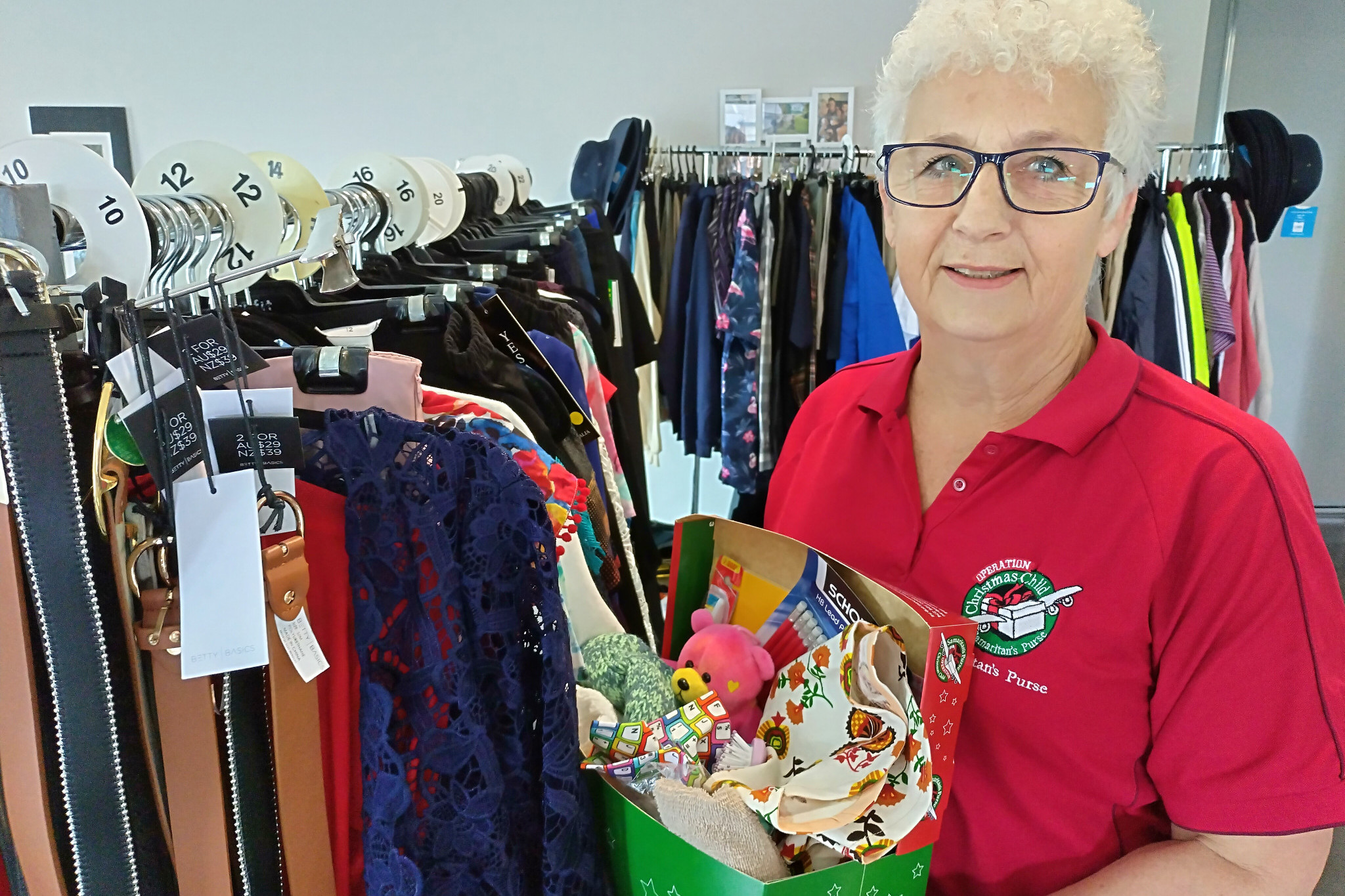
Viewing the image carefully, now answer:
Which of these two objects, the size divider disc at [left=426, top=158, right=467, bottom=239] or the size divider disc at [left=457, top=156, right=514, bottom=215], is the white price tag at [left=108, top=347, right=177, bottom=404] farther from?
the size divider disc at [left=457, top=156, right=514, bottom=215]

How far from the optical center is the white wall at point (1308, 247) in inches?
159

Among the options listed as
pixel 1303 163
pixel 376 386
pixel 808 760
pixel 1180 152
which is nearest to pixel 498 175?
pixel 376 386

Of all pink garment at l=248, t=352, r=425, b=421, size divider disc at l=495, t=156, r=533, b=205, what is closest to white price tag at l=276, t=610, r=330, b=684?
pink garment at l=248, t=352, r=425, b=421

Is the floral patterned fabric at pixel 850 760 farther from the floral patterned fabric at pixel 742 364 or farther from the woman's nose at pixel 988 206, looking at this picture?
the floral patterned fabric at pixel 742 364

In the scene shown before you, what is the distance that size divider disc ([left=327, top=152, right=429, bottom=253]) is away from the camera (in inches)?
66.6

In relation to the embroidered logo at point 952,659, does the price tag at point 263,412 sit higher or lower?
higher

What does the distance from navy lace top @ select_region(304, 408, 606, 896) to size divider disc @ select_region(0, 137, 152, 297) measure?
256 millimetres

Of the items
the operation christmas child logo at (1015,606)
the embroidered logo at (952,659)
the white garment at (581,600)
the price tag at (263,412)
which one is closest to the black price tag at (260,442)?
the price tag at (263,412)

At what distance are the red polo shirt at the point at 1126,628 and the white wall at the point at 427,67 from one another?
10.4 ft

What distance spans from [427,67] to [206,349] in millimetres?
3747

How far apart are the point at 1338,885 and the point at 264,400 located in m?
2.94

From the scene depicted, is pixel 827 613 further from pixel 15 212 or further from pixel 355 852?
pixel 15 212

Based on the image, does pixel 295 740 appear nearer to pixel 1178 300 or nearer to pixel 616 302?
pixel 616 302

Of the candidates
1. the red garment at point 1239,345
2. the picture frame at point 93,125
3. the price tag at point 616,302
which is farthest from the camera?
the picture frame at point 93,125
